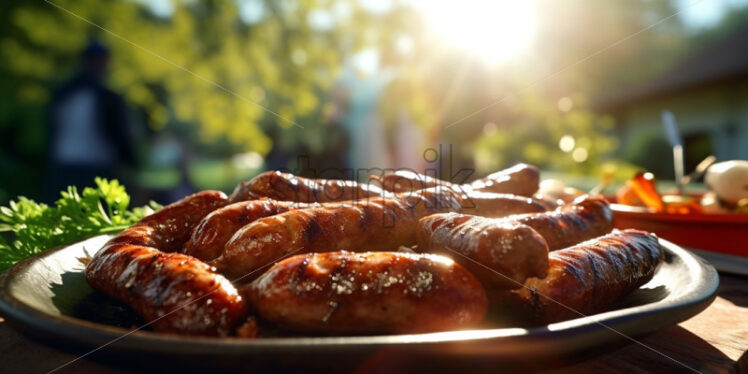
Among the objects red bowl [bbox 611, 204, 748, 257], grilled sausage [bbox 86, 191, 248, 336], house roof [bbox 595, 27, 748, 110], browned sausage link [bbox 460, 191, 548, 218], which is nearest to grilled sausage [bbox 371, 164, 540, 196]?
browned sausage link [bbox 460, 191, 548, 218]

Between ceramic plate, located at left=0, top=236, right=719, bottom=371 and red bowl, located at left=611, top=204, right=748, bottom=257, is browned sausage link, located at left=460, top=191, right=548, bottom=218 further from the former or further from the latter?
ceramic plate, located at left=0, top=236, right=719, bottom=371

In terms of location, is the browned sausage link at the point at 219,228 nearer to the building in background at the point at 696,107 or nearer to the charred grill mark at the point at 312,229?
the charred grill mark at the point at 312,229

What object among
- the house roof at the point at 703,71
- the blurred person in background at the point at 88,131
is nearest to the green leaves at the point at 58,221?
the blurred person in background at the point at 88,131

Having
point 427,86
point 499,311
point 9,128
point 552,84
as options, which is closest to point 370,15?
point 427,86

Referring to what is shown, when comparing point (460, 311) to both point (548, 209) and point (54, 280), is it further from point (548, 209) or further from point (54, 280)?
point (548, 209)

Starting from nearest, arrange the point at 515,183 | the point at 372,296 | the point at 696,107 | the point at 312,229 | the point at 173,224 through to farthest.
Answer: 1. the point at 372,296
2. the point at 312,229
3. the point at 173,224
4. the point at 515,183
5. the point at 696,107

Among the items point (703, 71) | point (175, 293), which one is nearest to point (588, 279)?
point (175, 293)

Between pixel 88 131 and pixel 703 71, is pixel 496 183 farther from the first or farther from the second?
pixel 703 71

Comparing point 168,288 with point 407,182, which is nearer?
point 168,288
